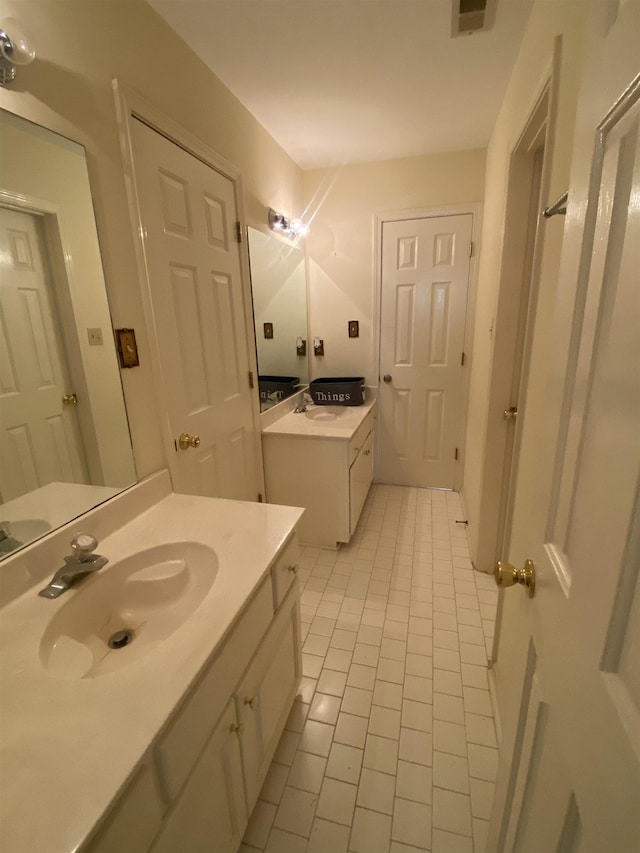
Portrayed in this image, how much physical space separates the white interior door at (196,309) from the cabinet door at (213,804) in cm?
85

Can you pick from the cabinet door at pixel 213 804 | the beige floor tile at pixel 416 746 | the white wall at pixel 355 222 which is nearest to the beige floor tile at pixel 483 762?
the beige floor tile at pixel 416 746

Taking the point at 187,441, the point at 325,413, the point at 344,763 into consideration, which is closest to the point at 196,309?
the point at 187,441

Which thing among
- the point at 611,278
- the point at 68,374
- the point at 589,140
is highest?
the point at 589,140

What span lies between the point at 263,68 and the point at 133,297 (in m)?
1.24

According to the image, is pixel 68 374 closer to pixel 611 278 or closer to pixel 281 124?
pixel 611 278

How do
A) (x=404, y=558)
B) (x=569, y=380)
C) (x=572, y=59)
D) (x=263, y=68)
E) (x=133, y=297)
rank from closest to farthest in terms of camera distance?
1. (x=569, y=380)
2. (x=572, y=59)
3. (x=133, y=297)
4. (x=263, y=68)
5. (x=404, y=558)

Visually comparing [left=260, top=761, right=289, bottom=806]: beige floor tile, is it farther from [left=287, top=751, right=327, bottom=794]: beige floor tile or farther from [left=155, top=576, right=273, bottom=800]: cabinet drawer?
[left=155, top=576, right=273, bottom=800]: cabinet drawer

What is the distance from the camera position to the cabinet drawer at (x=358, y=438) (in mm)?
2176

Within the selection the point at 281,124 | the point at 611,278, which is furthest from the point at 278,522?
the point at 281,124

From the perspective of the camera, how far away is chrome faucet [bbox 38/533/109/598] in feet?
2.81

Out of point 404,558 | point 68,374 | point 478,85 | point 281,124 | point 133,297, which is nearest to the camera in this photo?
point 68,374

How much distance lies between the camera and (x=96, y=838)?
478mm

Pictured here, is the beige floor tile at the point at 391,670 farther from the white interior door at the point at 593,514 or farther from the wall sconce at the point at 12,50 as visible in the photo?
the wall sconce at the point at 12,50

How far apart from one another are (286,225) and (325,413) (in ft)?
4.12
